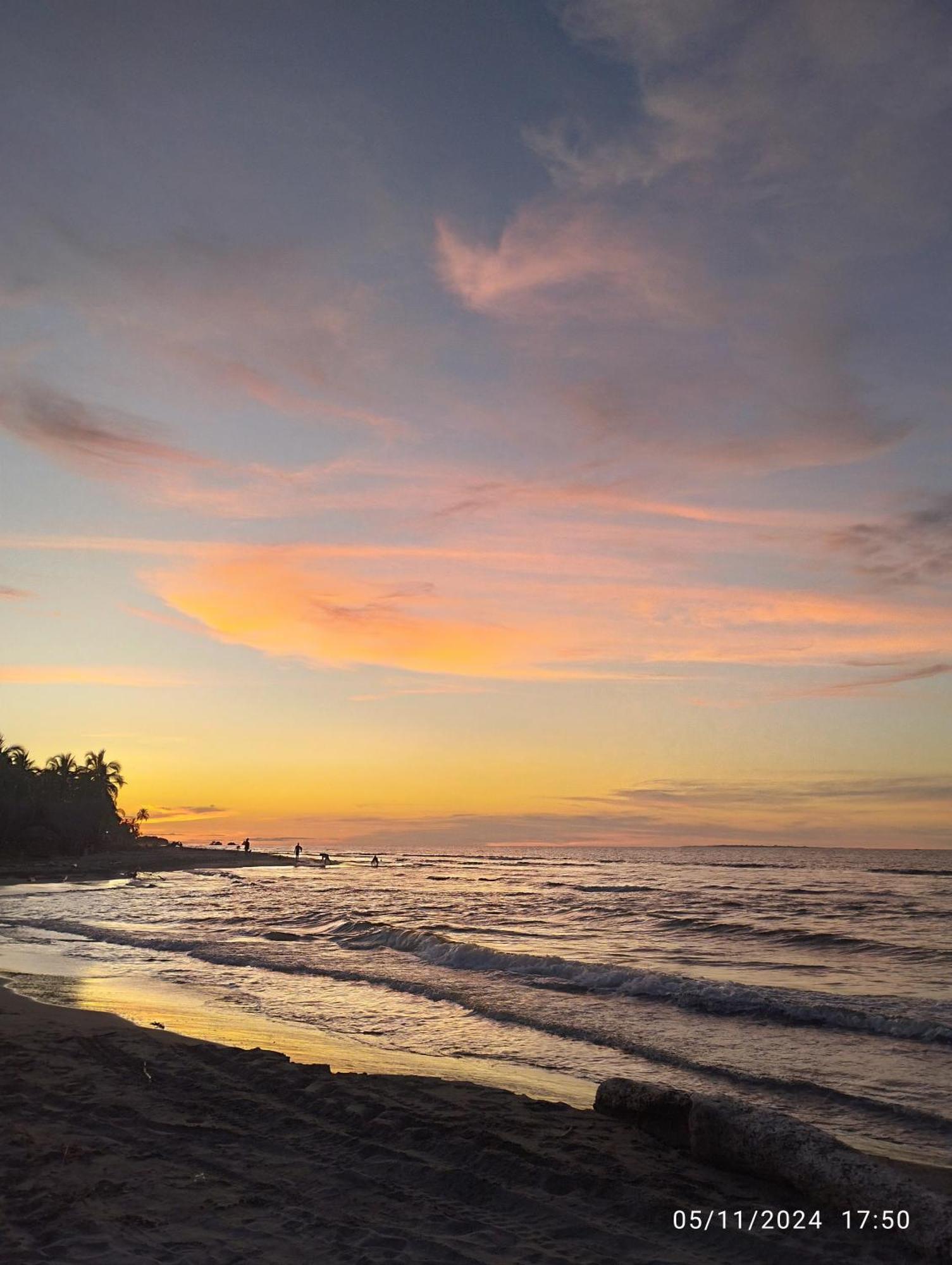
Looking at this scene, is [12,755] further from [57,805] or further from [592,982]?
[592,982]

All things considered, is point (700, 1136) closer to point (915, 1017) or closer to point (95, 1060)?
point (95, 1060)

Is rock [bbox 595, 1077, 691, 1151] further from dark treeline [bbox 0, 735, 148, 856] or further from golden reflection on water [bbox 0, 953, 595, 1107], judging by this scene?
dark treeline [bbox 0, 735, 148, 856]

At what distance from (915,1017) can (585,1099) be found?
8129 mm

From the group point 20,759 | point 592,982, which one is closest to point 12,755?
point 20,759

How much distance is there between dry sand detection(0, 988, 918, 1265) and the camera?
18.2 ft

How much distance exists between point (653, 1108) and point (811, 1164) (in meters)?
1.77

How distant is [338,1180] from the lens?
22.2 feet

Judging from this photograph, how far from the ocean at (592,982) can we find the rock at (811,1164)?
2.28 m

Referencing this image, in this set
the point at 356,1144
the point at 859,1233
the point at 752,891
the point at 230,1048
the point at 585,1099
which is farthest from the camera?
the point at 752,891

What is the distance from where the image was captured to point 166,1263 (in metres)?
5.11

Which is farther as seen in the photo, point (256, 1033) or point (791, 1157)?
point (256, 1033)

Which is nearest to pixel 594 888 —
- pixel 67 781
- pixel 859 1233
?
pixel 859 1233

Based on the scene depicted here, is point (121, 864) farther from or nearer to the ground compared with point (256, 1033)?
nearer to the ground

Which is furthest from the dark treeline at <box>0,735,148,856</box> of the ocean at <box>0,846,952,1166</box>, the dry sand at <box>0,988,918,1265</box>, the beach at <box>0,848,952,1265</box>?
the dry sand at <box>0,988,918,1265</box>
